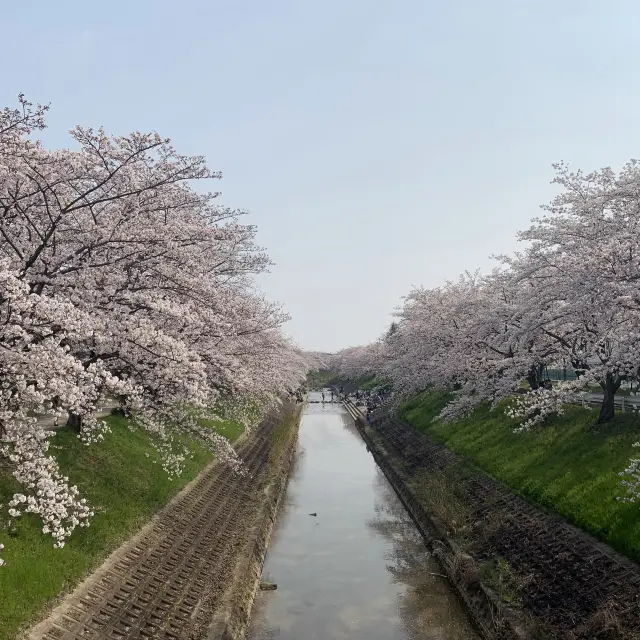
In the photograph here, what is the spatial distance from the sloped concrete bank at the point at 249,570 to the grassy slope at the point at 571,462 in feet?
31.8

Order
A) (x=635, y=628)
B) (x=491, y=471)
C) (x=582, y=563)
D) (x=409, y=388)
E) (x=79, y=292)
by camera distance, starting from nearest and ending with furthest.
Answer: (x=635, y=628), (x=79, y=292), (x=582, y=563), (x=491, y=471), (x=409, y=388)

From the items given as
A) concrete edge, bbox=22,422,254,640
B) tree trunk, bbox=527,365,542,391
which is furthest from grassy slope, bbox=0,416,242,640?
tree trunk, bbox=527,365,542,391

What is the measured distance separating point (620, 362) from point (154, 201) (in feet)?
39.8

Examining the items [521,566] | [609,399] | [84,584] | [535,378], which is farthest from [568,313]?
[535,378]

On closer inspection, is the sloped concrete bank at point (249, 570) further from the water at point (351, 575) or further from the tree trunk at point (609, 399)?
the tree trunk at point (609, 399)

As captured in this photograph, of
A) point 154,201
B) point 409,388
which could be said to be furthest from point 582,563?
point 409,388

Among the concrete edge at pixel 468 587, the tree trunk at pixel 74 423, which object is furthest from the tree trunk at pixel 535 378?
the tree trunk at pixel 74 423

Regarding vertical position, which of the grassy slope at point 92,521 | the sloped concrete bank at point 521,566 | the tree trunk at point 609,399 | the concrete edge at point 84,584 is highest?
the tree trunk at point 609,399

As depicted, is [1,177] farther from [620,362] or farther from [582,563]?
[582,563]

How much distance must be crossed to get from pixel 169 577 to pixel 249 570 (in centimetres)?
311

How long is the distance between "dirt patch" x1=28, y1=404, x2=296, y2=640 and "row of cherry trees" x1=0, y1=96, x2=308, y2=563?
156cm

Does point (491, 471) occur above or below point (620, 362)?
below

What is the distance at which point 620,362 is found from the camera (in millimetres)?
11602

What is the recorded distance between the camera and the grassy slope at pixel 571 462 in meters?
15.0
